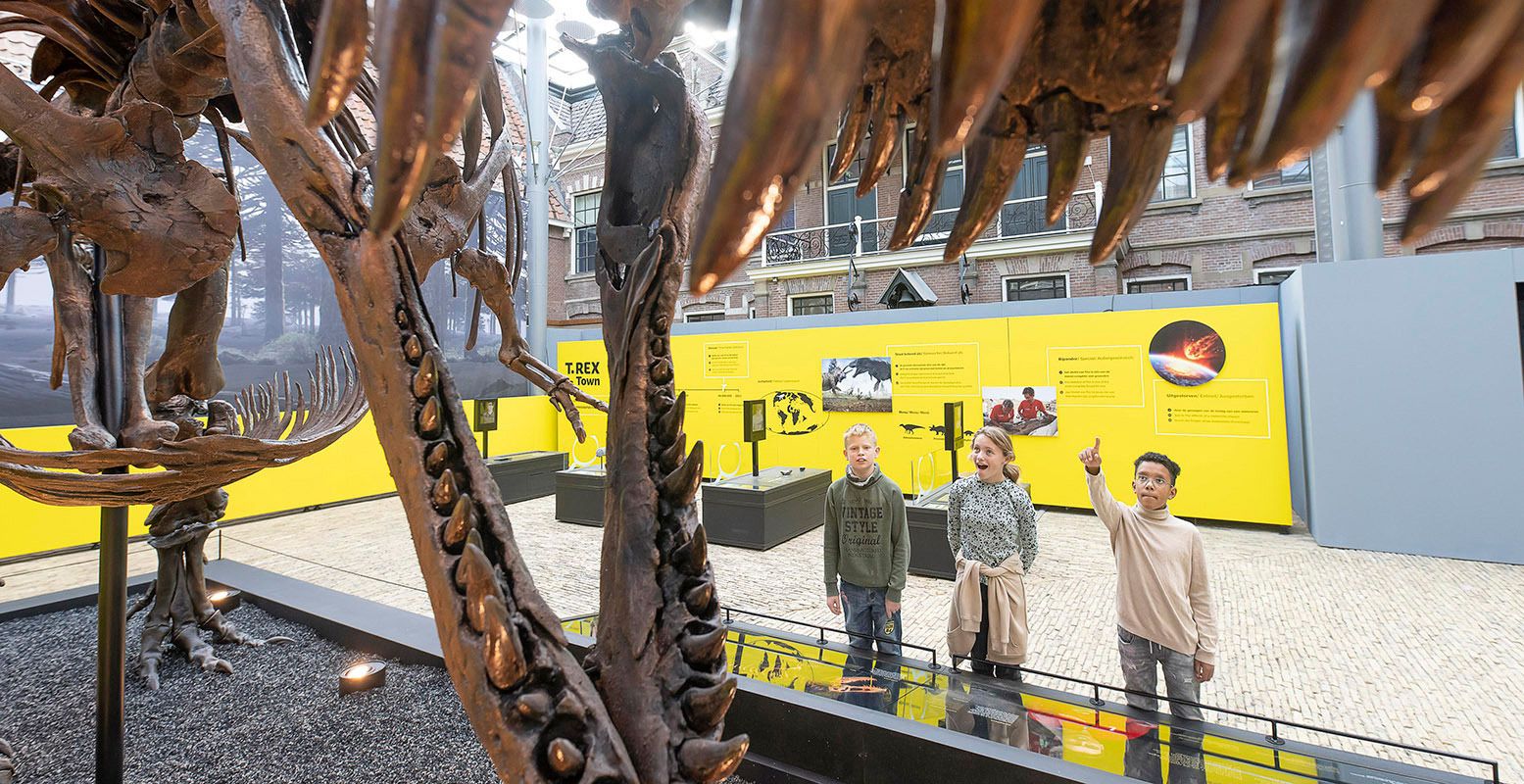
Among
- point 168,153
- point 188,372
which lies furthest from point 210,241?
point 188,372

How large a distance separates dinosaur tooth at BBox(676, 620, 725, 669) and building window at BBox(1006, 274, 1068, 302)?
1264 centimetres

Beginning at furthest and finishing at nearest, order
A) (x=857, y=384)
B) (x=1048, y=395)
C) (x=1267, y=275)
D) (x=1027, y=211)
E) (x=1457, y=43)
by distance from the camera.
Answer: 1. (x=1027, y=211)
2. (x=1267, y=275)
3. (x=857, y=384)
4. (x=1048, y=395)
5. (x=1457, y=43)

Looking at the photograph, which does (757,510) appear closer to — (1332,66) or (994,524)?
(994,524)

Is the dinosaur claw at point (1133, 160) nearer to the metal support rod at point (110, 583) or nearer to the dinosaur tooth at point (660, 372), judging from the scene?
the dinosaur tooth at point (660, 372)

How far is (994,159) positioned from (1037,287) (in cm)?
1348

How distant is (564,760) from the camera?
0.86 metres

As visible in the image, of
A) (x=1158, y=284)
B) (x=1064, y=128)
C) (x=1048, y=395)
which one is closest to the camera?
(x=1064, y=128)

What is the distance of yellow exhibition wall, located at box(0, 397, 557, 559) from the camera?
21.6 ft

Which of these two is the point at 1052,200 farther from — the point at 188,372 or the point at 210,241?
the point at 188,372

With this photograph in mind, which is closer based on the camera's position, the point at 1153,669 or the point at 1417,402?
the point at 1153,669

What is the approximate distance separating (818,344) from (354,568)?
19.7 ft

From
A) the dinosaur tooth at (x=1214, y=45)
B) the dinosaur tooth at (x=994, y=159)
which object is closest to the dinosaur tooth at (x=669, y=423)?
the dinosaur tooth at (x=994, y=159)

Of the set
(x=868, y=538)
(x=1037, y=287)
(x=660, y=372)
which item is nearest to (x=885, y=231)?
(x=1037, y=287)

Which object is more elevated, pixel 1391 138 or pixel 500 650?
pixel 1391 138
